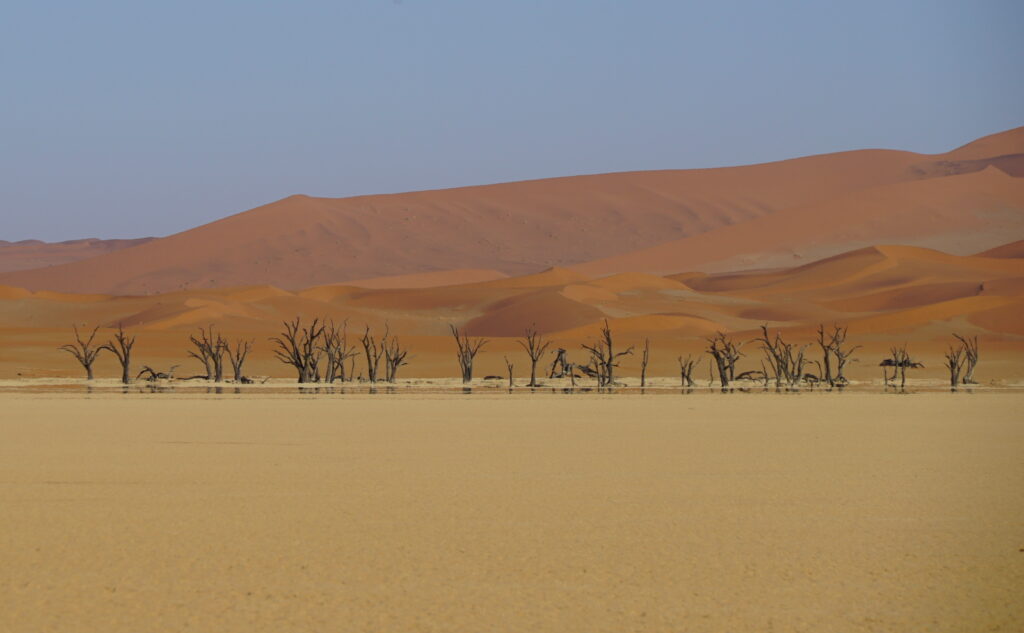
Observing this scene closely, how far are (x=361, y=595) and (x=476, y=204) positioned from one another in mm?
146725

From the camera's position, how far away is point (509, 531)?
1038 cm

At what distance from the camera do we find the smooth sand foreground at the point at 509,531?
7.71m

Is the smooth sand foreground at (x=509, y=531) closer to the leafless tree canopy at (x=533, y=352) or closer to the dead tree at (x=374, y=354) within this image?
the leafless tree canopy at (x=533, y=352)

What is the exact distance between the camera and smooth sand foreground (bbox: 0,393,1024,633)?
7711 millimetres

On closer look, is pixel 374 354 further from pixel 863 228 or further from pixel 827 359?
pixel 863 228

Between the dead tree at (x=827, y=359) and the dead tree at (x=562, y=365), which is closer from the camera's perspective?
the dead tree at (x=827, y=359)

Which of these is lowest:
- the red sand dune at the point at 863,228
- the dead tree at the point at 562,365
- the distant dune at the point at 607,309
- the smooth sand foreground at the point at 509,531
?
the smooth sand foreground at the point at 509,531

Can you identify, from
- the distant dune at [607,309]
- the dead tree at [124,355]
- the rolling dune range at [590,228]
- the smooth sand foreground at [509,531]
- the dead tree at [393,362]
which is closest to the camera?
the smooth sand foreground at [509,531]

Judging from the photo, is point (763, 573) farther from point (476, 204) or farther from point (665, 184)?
point (665, 184)

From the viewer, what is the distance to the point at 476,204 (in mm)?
154000

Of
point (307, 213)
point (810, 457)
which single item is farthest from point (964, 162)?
point (810, 457)

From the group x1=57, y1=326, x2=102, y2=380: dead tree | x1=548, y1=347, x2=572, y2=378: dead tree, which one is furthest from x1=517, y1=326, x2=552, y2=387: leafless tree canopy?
x1=57, y1=326, x2=102, y2=380: dead tree

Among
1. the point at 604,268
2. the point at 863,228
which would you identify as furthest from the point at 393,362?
the point at 863,228

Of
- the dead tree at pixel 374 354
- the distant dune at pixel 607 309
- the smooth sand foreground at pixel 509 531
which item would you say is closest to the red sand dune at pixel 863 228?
the distant dune at pixel 607 309
